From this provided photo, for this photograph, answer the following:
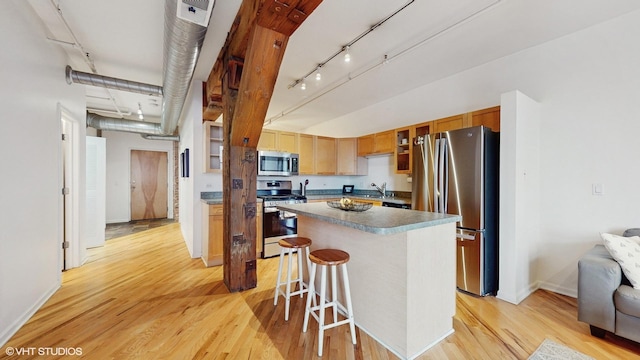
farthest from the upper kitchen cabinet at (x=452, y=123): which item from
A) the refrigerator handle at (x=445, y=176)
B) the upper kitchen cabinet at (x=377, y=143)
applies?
the upper kitchen cabinet at (x=377, y=143)

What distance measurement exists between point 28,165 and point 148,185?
5530 mm

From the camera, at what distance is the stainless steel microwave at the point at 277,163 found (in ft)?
13.9

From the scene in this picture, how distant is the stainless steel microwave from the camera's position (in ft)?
13.9

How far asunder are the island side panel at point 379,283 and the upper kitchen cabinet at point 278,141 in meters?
2.64

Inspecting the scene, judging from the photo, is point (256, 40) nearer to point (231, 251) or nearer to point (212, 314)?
point (231, 251)

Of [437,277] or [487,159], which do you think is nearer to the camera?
[437,277]

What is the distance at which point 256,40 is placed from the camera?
1.97 meters

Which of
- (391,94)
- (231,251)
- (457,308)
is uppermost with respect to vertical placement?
(391,94)

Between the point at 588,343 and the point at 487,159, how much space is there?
5.45ft

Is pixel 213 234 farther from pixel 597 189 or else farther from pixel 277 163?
pixel 597 189

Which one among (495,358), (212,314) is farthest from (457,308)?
(212,314)

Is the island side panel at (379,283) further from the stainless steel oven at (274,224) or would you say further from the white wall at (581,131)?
the white wall at (581,131)

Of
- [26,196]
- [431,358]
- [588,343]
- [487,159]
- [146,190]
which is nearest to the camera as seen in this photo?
[431,358]

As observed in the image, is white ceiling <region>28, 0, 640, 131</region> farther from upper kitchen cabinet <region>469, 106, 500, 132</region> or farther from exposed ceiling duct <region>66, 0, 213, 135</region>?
A: upper kitchen cabinet <region>469, 106, 500, 132</region>
